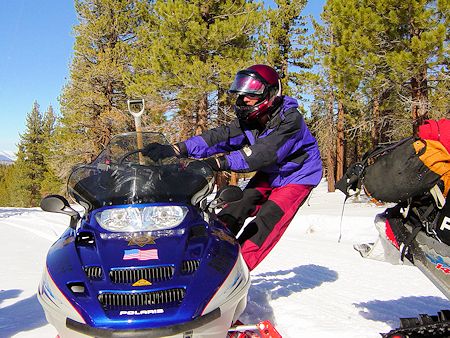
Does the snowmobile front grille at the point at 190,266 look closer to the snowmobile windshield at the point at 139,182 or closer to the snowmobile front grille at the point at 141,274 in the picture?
the snowmobile front grille at the point at 141,274

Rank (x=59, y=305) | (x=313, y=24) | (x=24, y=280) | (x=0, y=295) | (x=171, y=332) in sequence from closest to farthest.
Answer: (x=171, y=332)
(x=59, y=305)
(x=0, y=295)
(x=24, y=280)
(x=313, y=24)

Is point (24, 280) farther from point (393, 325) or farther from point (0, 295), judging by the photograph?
point (393, 325)

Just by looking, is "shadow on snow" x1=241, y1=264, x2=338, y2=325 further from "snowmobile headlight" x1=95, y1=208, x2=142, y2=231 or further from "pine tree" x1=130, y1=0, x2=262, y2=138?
"pine tree" x1=130, y1=0, x2=262, y2=138

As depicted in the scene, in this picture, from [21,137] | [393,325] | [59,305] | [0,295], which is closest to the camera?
[59,305]

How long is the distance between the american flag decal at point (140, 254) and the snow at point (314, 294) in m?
1.62

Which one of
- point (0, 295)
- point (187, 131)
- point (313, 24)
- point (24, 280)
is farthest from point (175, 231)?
point (313, 24)

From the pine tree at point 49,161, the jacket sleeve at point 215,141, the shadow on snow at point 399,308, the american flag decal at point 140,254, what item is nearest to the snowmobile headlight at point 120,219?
the american flag decal at point 140,254

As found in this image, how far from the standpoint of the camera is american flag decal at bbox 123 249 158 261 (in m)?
1.98

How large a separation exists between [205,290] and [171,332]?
0.27m

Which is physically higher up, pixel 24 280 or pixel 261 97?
pixel 261 97

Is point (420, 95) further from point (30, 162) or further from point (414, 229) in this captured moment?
point (30, 162)

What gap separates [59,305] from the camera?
6.16ft

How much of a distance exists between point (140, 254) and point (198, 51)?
50.6ft

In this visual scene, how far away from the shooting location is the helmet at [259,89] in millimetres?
3312
